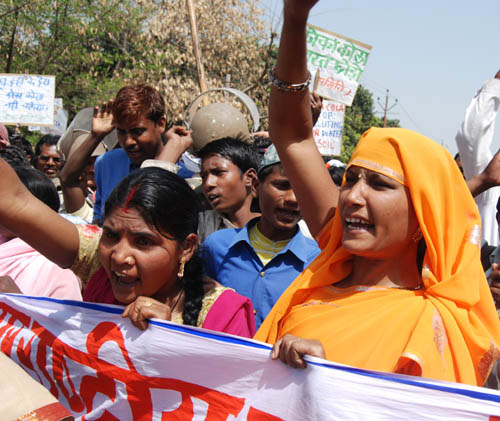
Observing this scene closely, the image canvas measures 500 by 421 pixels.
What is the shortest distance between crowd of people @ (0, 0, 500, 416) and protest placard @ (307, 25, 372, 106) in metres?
5.96

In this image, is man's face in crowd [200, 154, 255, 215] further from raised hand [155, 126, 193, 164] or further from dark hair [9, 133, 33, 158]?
dark hair [9, 133, 33, 158]

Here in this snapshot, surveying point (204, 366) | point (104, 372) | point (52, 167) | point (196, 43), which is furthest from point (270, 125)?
point (196, 43)

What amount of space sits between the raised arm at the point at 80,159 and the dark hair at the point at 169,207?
80.2 inches

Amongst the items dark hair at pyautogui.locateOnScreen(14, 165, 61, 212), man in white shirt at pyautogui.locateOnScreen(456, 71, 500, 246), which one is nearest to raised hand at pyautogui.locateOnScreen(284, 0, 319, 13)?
dark hair at pyautogui.locateOnScreen(14, 165, 61, 212)

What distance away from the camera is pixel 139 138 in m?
4.10

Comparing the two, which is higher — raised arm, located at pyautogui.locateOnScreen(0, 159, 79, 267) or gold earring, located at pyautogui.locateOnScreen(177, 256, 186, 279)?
raised arm, located at pyautogui.locateOnScreen(0, 159, 79, 267)

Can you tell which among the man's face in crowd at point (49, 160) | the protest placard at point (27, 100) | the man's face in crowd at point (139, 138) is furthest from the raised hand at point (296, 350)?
the protest placard at point (27, 100)

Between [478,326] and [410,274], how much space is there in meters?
0.31

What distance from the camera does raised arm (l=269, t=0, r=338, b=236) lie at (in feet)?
6.68

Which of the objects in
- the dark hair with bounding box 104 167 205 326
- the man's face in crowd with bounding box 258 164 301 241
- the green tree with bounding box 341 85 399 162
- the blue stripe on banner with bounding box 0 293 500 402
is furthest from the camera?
the green tree with bounding box 341 85 399 162

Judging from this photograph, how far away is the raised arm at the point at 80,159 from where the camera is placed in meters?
4.46

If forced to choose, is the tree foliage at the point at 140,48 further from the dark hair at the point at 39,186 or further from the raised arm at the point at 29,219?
the raised arm at the point at 29,219

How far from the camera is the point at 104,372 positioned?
2.22 metres

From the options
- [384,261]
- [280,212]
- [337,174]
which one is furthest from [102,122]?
[384,261]
